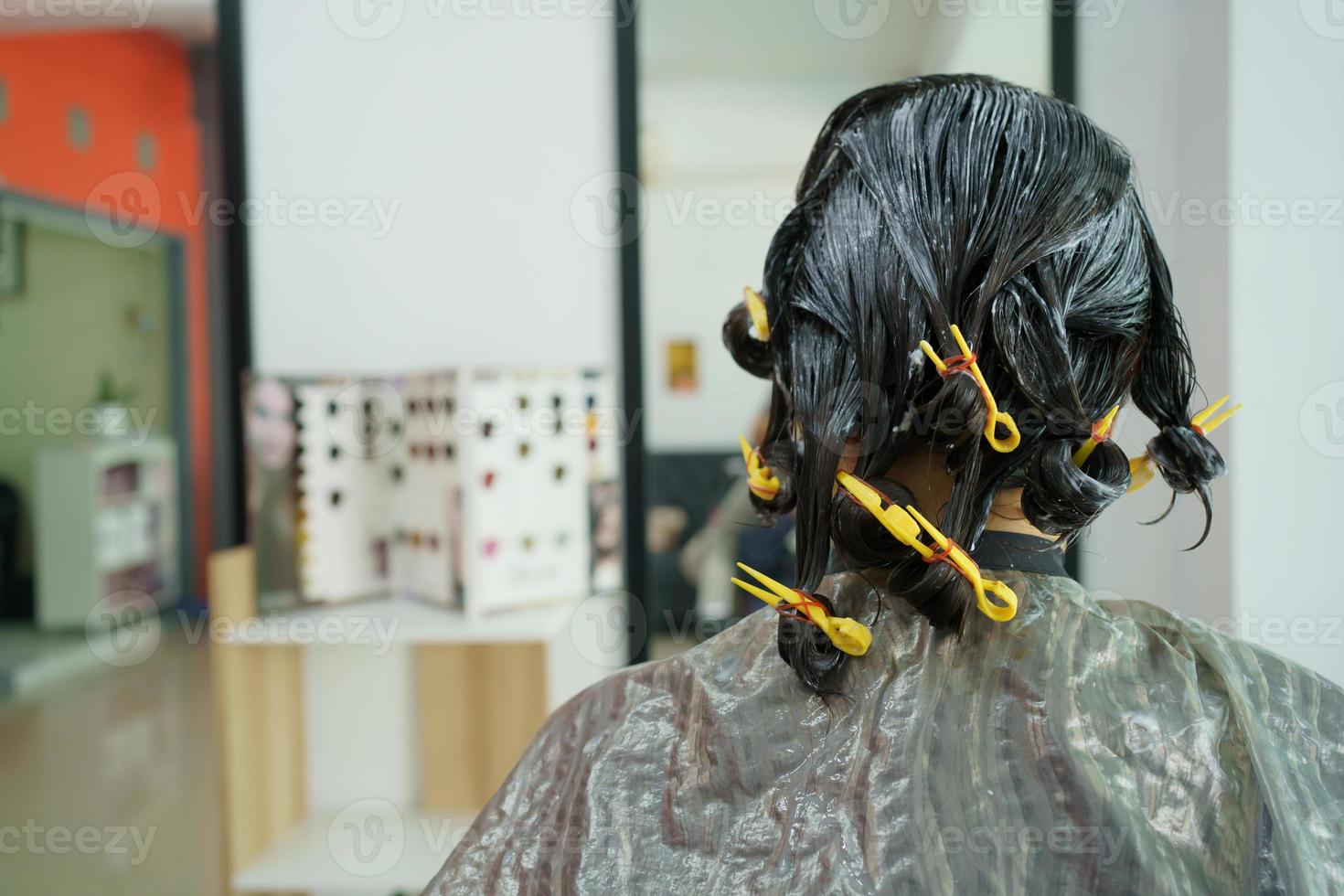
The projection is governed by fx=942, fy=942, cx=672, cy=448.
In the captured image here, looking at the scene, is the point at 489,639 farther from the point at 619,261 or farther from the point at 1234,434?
the point at 1234,434

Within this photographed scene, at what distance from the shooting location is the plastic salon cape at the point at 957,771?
26.0 inches

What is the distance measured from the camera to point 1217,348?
1.64m

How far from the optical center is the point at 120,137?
5.55 m

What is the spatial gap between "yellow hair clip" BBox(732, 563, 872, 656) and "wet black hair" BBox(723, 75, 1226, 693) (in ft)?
0.04

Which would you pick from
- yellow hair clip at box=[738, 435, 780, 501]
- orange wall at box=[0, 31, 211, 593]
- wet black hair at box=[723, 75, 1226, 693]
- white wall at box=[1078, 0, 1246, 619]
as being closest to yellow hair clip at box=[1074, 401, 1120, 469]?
wet black hair at box=[723, 75, 1226, 693]

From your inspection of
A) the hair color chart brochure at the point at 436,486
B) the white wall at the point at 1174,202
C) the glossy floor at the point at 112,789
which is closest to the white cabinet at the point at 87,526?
the glossy floor at the point at 112,789

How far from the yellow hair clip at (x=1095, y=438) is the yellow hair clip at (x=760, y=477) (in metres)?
0.29

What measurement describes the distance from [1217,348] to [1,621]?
5.92 metres

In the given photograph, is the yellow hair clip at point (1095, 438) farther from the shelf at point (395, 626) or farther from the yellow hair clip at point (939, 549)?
the shelf at point (395, 626)

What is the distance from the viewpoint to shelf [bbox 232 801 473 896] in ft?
6.09

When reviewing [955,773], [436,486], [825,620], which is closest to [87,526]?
[436,486]

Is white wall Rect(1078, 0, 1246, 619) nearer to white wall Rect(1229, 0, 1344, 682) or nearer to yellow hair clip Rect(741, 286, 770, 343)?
white wall Rect(1229, 0, 1344, 682)

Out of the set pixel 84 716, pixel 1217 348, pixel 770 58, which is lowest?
pixel 84 716

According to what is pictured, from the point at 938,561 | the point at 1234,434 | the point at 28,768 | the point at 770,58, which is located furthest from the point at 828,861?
the point at 28,768
